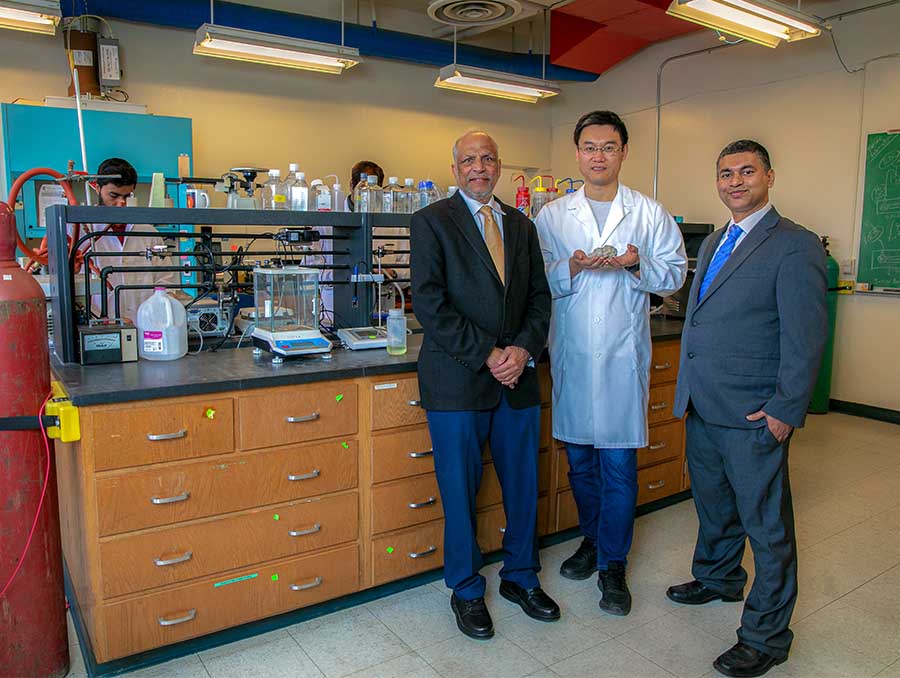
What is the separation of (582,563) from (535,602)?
39 cm

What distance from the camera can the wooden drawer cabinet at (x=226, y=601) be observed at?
2.10m

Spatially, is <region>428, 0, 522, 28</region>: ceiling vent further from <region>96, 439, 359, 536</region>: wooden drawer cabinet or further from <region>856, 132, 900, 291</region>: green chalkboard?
<region>96, 439, 359, 536</region>: wooden drawer cabinet

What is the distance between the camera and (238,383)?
220 centimetres

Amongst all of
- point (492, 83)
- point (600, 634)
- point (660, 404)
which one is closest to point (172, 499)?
point (600, 634)

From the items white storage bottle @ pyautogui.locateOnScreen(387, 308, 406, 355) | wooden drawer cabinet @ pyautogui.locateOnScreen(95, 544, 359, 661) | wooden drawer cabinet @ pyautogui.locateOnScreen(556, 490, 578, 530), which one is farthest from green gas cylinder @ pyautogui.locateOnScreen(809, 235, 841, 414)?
wooden drawer cabinet @ pyautogui.locateOnScreen(95, 544, 359, 661)

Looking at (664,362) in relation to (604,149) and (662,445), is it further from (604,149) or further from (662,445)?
(604,149)

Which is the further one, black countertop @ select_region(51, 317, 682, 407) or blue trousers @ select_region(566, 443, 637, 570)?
blue trousers @ select_region(566, 443, 637, 570)

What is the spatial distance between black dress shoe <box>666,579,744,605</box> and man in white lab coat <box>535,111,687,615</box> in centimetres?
21

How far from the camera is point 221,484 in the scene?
221 cm

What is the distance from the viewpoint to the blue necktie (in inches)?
88.9

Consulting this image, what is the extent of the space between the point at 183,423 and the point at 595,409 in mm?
1431

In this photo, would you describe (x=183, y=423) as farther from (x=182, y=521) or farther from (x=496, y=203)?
(x=496, y=203)

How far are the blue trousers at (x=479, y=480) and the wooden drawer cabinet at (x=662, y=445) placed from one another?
106 centimetres

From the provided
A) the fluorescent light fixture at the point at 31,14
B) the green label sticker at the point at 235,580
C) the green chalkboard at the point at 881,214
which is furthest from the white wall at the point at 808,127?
the fluorescent light fixture at the point at 31,14
